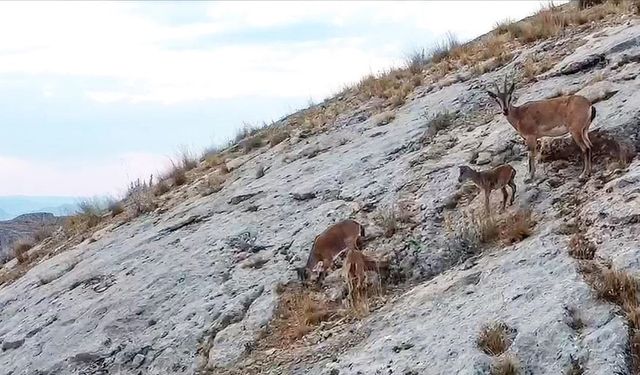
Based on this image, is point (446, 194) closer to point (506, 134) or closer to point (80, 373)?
point (506, 134)

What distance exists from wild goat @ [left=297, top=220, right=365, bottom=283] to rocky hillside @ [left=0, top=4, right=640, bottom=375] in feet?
0.58

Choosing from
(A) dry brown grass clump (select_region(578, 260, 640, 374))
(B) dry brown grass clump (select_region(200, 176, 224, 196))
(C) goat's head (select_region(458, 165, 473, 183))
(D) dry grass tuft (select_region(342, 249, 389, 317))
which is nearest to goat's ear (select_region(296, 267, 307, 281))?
(D) dry grass tuft (select_region(342, 249, 389, 317))

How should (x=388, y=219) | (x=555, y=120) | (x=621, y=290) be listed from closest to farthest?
(x=621, y=290) < (x=555, y=120) < (x=388, y=219)

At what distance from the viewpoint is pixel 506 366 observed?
237 inches

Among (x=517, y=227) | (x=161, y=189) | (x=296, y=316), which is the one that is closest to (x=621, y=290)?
(x=517, y=227)

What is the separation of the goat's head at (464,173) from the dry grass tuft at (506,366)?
3116 mm

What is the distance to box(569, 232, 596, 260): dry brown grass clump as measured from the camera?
686cm

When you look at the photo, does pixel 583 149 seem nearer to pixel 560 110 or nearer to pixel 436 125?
pixel 560 110

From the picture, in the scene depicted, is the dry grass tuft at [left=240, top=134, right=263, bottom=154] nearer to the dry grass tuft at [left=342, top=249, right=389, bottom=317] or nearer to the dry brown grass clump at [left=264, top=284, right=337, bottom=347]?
the dry brown grass clump at [left=264, top=284, right=337, bottom=347]

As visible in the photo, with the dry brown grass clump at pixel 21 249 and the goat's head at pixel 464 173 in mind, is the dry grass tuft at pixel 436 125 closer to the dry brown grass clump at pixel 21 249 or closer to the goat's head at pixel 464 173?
the goat's head at pixel 464 173

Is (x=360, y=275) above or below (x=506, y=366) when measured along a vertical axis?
above

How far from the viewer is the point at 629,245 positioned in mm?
6695

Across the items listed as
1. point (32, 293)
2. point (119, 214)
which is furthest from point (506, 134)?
point (119, 214)

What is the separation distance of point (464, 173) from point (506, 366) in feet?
10.8
